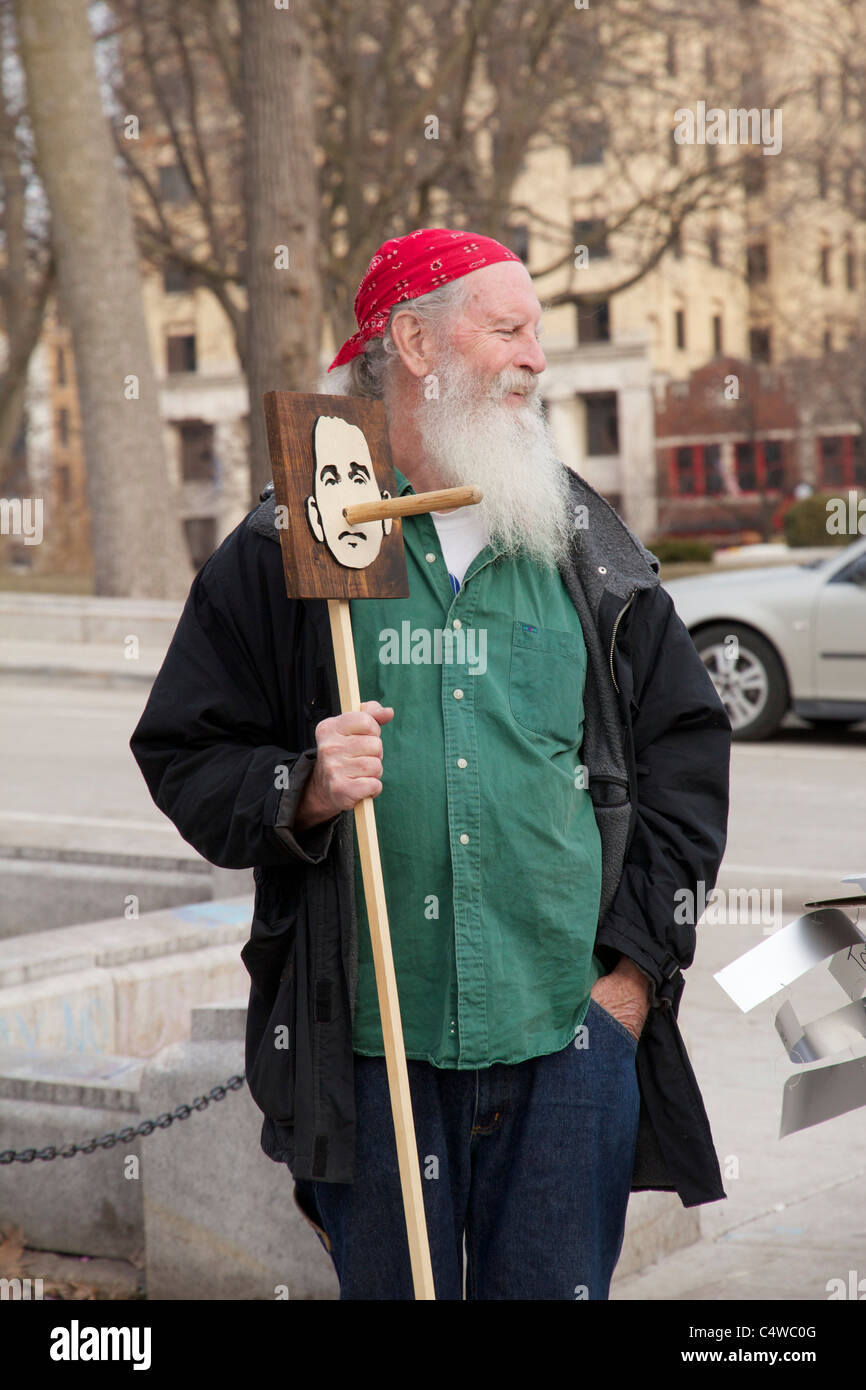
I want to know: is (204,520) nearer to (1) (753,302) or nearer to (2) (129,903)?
(1) (753,302)

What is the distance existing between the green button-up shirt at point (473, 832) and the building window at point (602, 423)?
2149 inches

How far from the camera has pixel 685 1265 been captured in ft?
13.5

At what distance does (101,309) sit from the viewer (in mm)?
18875

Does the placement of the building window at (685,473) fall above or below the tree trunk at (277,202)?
below

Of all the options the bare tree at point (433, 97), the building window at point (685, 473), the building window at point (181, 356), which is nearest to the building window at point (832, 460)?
the building window at point (685, 473)

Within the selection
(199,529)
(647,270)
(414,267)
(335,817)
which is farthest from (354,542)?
(199,529)

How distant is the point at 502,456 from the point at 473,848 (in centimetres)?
59

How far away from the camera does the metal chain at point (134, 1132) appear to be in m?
3.76

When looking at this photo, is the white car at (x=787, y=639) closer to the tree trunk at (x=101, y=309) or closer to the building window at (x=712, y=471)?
the tree trunk at (x=101, y=309)

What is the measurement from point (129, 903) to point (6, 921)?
57 cm

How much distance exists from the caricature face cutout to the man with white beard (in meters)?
0.13

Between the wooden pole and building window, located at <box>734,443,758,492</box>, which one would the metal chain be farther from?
building window, located at <box>734,443,758,492</box>

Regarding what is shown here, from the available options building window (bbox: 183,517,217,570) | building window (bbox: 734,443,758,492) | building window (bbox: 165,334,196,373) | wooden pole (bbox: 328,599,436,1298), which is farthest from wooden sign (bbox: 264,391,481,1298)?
building window (bbox: 165,334,196,373)

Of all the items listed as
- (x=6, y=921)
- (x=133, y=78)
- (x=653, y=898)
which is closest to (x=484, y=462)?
(x=653, y=898)
